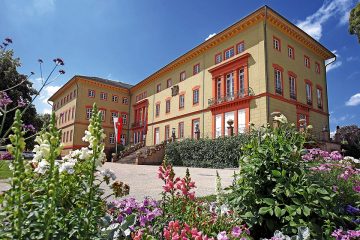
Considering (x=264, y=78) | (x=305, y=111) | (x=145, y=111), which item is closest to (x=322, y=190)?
(x=264, y=78)

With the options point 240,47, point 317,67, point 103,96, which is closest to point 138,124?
point 103,96

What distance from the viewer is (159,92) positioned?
33219 mm

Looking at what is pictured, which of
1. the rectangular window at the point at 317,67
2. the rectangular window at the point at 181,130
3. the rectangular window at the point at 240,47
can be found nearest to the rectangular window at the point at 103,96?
the rectangular window at the point at 181,130

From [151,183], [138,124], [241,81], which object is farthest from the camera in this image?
[138,124]

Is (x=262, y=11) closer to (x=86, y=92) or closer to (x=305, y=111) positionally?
(x=305, y=111)

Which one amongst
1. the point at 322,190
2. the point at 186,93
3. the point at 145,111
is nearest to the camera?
the point at 322,190

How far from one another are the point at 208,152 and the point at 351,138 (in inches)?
633

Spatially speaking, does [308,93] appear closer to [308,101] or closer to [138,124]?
[308,101]

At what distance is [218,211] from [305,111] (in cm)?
2257

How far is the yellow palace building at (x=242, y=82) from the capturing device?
20.5 metres

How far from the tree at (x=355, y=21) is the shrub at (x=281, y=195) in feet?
66.3

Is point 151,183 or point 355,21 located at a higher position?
point 355,21

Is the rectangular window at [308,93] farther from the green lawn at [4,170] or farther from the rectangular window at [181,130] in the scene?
the green lawn at [4,170]

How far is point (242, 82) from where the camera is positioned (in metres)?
22.2
